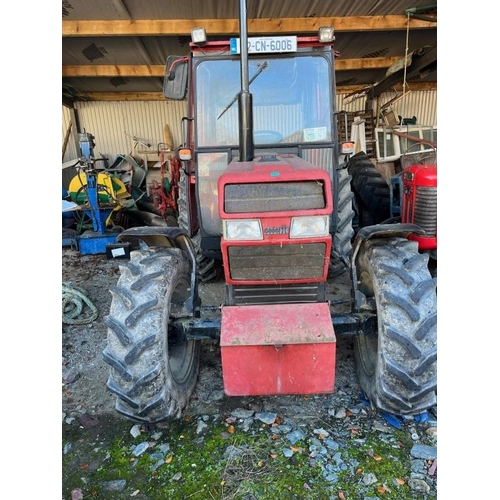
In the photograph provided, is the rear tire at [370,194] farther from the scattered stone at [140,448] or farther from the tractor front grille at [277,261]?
the scattered stone at [140,448]

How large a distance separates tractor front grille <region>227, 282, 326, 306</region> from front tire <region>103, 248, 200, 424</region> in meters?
0.45

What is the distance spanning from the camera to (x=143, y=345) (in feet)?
6.82

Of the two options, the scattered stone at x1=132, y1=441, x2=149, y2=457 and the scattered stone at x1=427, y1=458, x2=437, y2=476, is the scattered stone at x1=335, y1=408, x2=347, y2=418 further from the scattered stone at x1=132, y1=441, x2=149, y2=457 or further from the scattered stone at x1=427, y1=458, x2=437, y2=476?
the scattered stone at x1=132, y1=441, x2=149, y2=457

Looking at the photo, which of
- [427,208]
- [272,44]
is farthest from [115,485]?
[427,208]

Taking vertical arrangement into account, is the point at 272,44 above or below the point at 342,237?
above

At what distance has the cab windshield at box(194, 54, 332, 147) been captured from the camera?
9.80 feet

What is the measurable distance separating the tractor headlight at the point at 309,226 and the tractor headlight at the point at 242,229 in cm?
18

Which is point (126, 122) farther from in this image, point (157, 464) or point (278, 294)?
point (157, 464)

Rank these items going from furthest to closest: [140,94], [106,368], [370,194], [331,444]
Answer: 1. [140,94]
2. [370,194]
3. [106,368]
4. [331,444]

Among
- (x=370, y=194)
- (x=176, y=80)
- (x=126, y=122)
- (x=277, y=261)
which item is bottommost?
(x=277, y=261)

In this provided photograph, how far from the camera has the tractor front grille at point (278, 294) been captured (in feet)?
7.75

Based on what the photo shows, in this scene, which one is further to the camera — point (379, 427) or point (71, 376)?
point (71, 376)

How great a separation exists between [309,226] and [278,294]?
0.56 m

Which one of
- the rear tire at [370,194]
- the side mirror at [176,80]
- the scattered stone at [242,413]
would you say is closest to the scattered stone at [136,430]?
the scattered stone at [242,413]
